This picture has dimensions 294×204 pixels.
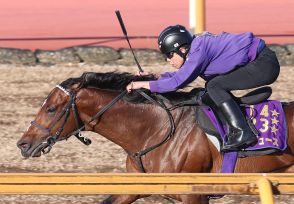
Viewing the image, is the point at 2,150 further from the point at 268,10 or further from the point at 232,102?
the point at 268,10

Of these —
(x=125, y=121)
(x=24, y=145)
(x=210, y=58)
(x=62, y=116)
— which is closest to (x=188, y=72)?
(x=210, y=58)

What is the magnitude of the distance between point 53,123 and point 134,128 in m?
0.63

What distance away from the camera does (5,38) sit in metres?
17.8

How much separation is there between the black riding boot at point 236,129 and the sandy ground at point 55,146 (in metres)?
1.86

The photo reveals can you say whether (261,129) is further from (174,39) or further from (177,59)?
(174,39)

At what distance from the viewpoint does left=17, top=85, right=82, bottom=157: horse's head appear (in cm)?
671

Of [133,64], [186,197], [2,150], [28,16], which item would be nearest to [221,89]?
[186,197]

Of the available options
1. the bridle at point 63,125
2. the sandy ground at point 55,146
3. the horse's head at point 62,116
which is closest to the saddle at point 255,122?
the horse's head at point 62,116

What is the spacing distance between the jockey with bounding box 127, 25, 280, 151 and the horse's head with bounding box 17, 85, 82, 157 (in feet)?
1.60

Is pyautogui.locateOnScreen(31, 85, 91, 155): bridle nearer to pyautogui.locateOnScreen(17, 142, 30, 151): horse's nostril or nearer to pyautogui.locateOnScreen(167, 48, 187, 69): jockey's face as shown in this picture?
pyautogui.locateOnScreen(17, 142, 30, 151): horse's nostril

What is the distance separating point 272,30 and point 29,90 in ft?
23.7

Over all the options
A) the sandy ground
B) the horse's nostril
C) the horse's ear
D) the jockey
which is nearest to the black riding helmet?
the jockey

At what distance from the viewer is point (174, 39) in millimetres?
6578

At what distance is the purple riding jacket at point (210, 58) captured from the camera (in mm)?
6457
